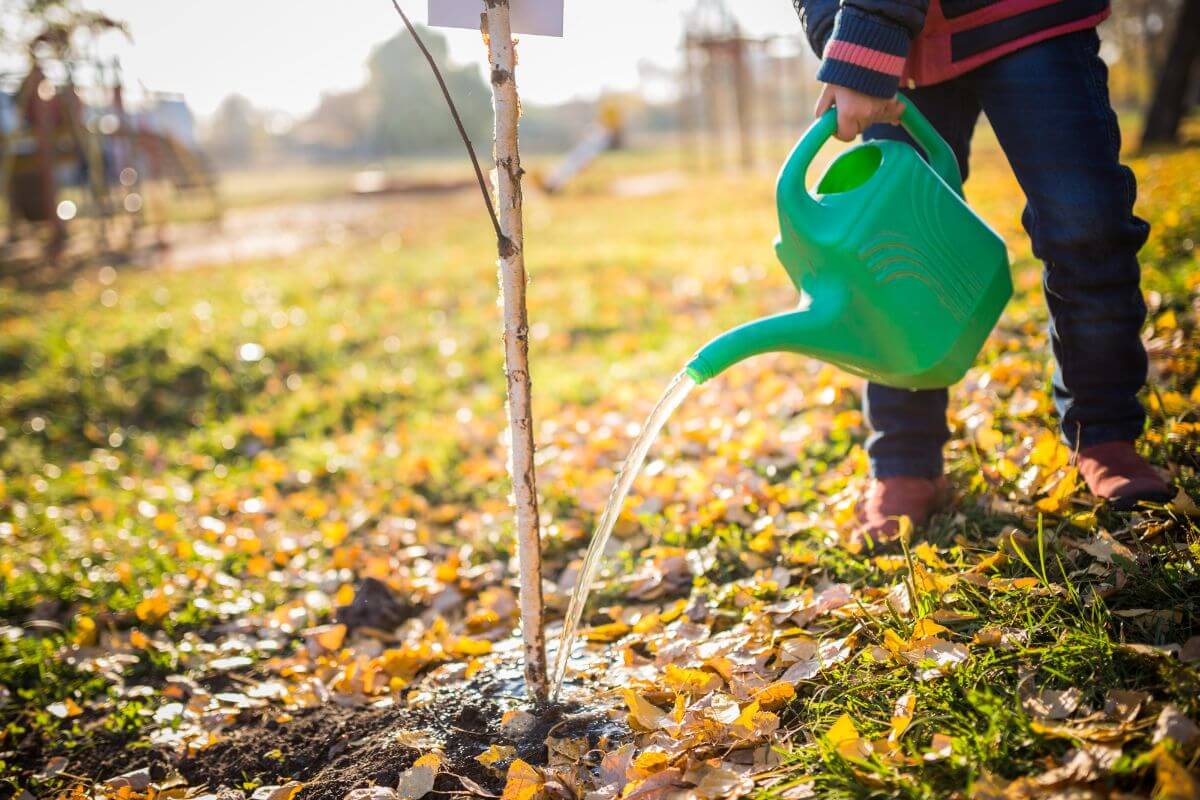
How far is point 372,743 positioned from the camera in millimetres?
1632

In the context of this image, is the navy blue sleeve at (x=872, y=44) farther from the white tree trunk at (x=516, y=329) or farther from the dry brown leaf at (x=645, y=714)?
the dry brown leaf at (x=645, y=714)

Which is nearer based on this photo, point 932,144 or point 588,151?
point 932,144

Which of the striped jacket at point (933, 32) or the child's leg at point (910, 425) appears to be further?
the child's leg at point (910, 425)

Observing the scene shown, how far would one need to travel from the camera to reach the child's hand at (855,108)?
5.15 ft

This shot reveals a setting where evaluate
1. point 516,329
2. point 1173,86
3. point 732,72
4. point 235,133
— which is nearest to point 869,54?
point 516,329

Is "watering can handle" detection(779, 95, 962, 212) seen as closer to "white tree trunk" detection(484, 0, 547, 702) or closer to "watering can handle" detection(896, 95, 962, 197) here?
"watering can handle" detection(896, 95, 962, 197)

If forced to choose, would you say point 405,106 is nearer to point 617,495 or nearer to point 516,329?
point 516,329

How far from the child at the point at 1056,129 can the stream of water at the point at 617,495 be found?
1.98 feet

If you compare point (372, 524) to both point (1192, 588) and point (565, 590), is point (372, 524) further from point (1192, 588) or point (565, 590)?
point (1192, 588)

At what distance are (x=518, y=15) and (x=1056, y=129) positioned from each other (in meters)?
1.00

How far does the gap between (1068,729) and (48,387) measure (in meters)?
4.58

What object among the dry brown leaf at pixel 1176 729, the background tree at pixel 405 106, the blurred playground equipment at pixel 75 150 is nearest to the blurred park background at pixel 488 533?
the dry brown leaf at pixel 1176 729

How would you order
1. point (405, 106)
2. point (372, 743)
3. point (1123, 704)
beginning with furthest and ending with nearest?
point (405, 106)
point (372, 743)
point (1123, 704)

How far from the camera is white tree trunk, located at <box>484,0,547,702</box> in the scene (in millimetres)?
1423
